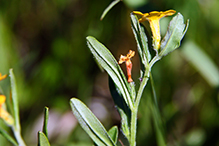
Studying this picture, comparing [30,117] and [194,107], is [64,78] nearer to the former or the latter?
[30,117]

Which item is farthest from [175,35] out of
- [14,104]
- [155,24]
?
[14,104]

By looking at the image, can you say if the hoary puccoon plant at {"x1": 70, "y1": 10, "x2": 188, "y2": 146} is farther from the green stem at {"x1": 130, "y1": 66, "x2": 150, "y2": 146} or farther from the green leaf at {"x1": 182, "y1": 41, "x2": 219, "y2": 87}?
the green leaf at {"x1": 182, "y1": 41, "x2": 219, "y2": 87}

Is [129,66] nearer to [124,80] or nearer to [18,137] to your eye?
[124,80]

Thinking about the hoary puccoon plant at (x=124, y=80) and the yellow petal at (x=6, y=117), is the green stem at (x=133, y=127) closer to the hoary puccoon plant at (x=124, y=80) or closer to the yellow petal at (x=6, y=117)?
the hoary puccoon plant at (x=124, y=80)

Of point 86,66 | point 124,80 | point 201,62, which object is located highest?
point 124,80

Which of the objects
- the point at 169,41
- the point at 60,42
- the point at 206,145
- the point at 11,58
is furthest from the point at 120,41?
the point at 169,41

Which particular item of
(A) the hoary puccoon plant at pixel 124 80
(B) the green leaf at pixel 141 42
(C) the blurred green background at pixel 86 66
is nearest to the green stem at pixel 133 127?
(A) the hoary puccoon plant at pixel 124 80

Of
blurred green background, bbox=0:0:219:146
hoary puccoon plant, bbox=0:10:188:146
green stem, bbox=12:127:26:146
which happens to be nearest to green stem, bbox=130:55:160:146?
hoary puccoon plant, bbox=0:10:188:146
